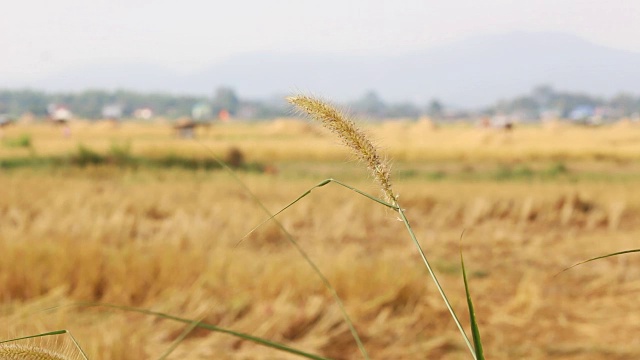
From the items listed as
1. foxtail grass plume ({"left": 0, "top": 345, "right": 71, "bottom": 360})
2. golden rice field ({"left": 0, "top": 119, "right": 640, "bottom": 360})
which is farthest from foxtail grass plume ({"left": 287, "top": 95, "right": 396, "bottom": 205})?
foxtail grass plume ({"left": 0, "top": 345, "right": 71, "bottom": 360})

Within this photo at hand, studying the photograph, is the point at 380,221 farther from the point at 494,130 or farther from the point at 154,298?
the point at 494,130

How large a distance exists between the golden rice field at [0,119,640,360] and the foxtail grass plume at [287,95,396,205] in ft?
0.06

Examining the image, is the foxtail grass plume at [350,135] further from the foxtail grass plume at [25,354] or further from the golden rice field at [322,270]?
the foxtail grass plume at [25,354]

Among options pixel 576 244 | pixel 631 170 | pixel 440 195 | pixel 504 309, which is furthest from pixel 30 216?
pixel 631 170

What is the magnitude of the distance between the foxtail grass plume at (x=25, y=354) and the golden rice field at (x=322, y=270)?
27 cm

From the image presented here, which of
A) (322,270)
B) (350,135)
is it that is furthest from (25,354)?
(322,270)

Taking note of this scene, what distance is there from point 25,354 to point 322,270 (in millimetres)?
3697

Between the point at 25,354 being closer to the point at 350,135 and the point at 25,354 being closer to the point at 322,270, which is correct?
the point at 350,135

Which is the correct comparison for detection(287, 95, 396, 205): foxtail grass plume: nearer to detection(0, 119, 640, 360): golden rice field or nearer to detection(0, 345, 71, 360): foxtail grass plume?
detection(0, 119, 640, 360): golden rice field

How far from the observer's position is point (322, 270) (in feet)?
14.5

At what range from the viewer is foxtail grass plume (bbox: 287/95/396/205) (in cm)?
88

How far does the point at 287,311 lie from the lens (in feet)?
11.5

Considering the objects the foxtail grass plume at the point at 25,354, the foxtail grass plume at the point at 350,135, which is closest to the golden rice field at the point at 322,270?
the foxtail grass plume at the point at 350,135

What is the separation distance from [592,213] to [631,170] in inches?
682
